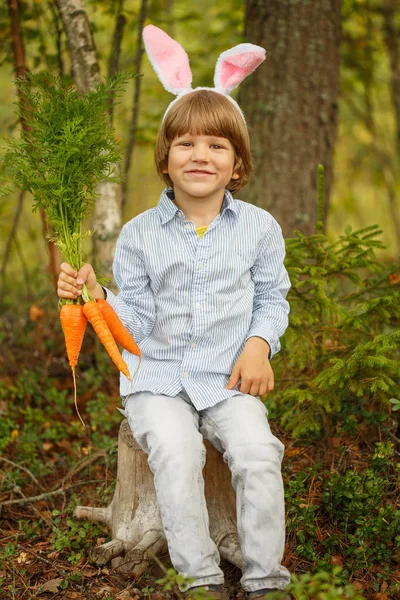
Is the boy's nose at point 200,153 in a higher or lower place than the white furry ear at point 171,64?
lower

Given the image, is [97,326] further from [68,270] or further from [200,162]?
[200,162]

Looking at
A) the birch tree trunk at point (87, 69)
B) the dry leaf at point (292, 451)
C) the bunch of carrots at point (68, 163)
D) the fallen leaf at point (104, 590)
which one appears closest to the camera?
the bunch of carrots at point (68, 163)

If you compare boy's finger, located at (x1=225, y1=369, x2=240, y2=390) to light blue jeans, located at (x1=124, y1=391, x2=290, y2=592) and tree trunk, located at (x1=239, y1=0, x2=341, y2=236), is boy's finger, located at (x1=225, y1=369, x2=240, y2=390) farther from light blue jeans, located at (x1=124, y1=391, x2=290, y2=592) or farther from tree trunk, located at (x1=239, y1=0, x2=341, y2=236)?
tree trunk, located at (x1=239, y1=0, x2=341, y2=236)

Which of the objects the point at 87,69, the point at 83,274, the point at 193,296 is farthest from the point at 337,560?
the point at 87,69

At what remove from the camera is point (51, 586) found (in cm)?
273

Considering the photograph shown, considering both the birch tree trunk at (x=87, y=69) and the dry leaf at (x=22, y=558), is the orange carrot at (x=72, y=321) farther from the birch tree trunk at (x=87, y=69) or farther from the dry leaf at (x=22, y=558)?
the birch tree trunk at (x=87, y=69)

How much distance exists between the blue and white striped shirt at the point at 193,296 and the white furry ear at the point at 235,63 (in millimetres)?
527

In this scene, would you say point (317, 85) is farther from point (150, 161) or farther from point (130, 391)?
point (150, 161)

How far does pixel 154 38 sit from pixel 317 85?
2107 mm

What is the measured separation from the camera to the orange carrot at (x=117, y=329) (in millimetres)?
2693

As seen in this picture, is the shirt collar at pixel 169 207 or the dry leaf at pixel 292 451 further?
the dry leaf at pixel 292 451

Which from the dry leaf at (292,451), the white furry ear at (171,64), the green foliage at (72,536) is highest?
the white furry ear at (171,64)

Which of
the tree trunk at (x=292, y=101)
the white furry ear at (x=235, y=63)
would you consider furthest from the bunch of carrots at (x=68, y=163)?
the tree trunk at (x=292, y=101)

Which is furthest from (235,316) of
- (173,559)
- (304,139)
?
(304,139)
